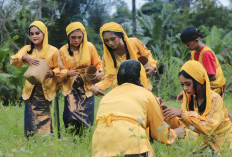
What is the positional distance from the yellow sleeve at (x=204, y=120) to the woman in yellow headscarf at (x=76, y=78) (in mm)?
2043

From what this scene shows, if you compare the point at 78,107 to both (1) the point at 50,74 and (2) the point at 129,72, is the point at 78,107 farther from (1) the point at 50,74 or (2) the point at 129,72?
(2) the point at 129,72

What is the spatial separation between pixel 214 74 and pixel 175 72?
21.3 feet

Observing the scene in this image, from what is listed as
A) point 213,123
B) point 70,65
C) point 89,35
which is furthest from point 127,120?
point 89,35

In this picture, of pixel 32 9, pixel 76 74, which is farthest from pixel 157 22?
pixel 76 74

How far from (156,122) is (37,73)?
82.8 inches

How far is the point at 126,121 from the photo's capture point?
9.50ft

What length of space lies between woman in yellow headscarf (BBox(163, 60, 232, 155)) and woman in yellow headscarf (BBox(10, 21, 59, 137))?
2206 millimetres

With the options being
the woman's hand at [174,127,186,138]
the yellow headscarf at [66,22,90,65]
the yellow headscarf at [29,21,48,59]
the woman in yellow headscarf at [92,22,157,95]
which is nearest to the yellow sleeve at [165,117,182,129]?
the woman's hand at [174,127,186,138]

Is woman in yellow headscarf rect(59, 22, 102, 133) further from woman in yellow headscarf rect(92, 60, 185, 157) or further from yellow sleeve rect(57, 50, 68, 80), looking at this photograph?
Answer: woman in yellow headscarf rect(92, 60, 185, 157)

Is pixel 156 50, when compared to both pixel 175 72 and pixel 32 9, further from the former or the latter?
pixel 32 9

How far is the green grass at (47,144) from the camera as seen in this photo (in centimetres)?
292

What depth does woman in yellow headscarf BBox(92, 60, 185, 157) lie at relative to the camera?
285 cm

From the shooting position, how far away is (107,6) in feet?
47.3

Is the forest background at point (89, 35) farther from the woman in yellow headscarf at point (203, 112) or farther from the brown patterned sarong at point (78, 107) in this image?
the woman in yellow headscarf at point (203, 112)
